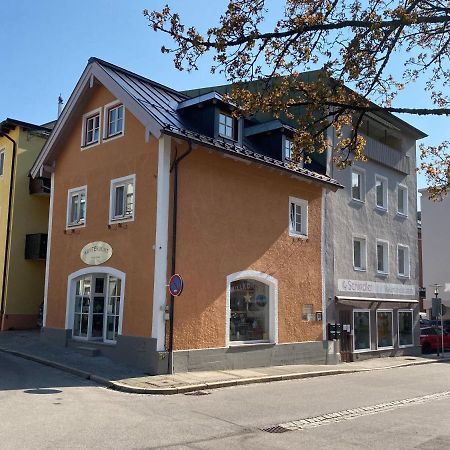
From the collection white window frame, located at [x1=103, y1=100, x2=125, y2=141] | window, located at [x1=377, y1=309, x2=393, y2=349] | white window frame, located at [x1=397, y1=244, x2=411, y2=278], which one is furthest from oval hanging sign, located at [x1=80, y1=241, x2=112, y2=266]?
white window frame, located at [x1=397, y1=244, x2=411, y2=278]

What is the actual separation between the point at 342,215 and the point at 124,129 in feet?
31.7

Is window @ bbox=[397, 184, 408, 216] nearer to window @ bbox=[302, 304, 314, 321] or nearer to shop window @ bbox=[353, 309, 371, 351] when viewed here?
shop window @ bbox=[353, 309, 371, 351]

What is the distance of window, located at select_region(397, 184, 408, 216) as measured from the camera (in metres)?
26.6

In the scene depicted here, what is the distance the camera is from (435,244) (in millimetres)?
45562

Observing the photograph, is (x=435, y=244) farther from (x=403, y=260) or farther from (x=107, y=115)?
(x=107, y=115)

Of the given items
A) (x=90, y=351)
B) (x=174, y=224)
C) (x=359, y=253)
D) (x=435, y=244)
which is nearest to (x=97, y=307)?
(x=90, y=351)

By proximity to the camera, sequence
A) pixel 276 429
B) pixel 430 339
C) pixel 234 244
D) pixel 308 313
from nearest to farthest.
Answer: pixel 276 429 → pixel 234 244 → pixel 308 313 → pixel 430 339

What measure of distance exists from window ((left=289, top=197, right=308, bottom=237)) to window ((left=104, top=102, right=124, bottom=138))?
637 cm

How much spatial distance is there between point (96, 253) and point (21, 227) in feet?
27.5

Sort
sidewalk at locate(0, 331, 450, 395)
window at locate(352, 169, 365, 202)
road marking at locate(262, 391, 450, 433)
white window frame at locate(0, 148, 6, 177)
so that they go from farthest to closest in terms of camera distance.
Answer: white window frame at locate(0, 148, 6, 177) → window at locate(352, 169, 365, 202) → sidewalk at locate(0, 331, 450, 395) → road marking at locate(262, 391, 450, 433)

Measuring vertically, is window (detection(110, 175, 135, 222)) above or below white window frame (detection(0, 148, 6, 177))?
below

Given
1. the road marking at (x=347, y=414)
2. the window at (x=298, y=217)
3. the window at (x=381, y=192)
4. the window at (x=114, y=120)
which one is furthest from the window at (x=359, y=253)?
the window at (x=114, y=120)

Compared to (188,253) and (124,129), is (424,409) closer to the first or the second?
(188,253)

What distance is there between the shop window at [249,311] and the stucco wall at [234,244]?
0.51m
